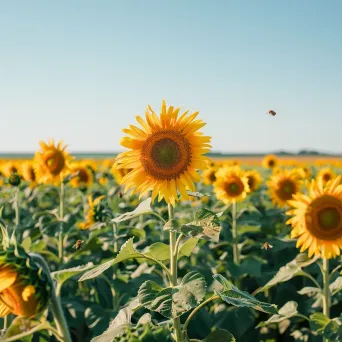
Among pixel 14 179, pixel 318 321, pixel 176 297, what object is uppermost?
pixel 14 179

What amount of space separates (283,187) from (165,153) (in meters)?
5.11

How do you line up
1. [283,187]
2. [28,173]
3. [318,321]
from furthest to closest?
[28,173], [283,187], [318,321]

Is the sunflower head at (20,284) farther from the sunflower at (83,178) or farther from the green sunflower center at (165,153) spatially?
the sunflower at (83,178)

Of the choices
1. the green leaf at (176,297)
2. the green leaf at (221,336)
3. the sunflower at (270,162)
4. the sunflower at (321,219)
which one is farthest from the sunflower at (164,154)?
the sunflower at (270,162)

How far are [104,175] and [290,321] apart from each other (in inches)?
259

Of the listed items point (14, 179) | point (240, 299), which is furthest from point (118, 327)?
point (14, 179)

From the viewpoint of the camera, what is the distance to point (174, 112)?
2.95 metres

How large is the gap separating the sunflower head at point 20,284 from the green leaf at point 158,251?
130 centimetres

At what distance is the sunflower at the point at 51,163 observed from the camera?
267 inches

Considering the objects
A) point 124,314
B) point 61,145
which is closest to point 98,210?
point 61,145

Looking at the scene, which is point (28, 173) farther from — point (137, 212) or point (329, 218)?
point (137, 212)

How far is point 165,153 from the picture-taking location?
301 cm

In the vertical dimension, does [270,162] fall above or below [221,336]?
above

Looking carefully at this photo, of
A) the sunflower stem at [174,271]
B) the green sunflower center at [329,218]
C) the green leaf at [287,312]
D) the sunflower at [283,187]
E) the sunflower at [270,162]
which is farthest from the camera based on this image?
the sunflower at [270,162]
